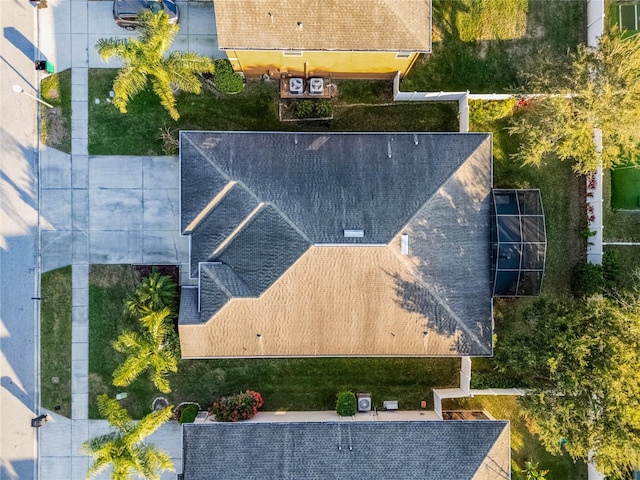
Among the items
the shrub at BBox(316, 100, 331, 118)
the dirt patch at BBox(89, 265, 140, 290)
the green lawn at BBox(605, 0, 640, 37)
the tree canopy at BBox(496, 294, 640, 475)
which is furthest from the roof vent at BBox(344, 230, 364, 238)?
the green lawn at BBox(605, 0, 640, 37)

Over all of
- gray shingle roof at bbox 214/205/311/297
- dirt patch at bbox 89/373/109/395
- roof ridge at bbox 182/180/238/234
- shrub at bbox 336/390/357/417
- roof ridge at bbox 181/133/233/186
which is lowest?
shrub at bbox 336/390/357/417

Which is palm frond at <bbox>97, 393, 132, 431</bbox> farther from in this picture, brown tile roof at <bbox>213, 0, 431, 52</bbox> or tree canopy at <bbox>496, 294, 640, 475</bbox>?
tree canopy at <bbox>496, 294, 640, 475</bbox>

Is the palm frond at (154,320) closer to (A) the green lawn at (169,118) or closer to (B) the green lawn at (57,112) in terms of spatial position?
(A) the green lawn at (169,118)

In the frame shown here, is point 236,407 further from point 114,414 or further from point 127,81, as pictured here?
point 127,81

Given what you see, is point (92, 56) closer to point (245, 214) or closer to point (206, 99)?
point (206, 99)

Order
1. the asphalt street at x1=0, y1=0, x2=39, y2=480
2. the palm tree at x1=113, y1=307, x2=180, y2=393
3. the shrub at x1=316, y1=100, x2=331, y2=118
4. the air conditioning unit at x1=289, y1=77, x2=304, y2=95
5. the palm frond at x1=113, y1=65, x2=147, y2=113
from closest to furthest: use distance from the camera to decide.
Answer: the palm frond at x1=113, y1=65, x2=147, y2=113
the palm tree at x1=113, y1=307, x2=180, y2=393
the air conditioning unit at x1=289, y1=77, x2=304, y2=95
the shrub at x1=316, y1=100, x2=331, y2=118
the asphalt street at x1=0, y1=0, x2=39, y2=480

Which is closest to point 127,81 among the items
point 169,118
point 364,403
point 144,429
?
point 169,118

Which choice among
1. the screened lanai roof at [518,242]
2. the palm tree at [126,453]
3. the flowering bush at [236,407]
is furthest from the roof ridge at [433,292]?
the palm tree at [126,453]
